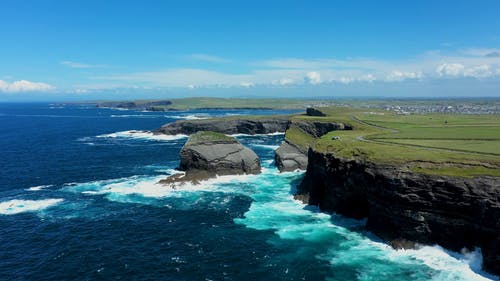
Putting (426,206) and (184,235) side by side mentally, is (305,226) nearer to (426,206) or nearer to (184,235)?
(426,206)

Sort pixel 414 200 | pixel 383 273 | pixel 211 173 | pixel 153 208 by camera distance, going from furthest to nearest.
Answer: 1. pixel 211 173
2. pixel 153 208
3. pixel 414 200
4. pixel 383 273

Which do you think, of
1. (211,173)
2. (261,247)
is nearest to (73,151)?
(211,173)

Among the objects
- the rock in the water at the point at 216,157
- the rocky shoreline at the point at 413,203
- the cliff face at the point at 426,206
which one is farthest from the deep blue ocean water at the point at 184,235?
the rock in the water at the point at 216,157

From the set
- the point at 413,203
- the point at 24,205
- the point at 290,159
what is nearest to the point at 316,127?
the point at 290,159

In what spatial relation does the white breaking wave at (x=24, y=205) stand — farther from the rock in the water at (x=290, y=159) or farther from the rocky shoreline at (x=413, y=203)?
the rock in the water at (x=290, y=159)

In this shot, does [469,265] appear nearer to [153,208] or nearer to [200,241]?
[200,241]

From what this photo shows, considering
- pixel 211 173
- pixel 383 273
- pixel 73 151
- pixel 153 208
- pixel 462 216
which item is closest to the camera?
pixel 383 273
